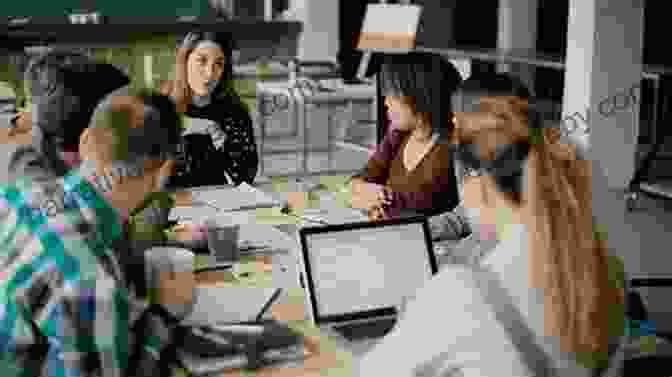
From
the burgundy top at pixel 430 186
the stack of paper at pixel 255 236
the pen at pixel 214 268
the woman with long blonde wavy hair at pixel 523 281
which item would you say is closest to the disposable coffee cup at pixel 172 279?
the woman with long blonde wavy hair at pixel 523 281

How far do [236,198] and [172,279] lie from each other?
1433 mm

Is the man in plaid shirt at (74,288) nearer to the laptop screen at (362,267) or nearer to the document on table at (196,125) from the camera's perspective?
the laptop screen at (362,267)

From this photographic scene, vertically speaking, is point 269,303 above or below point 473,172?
below

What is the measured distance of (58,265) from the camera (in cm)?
139

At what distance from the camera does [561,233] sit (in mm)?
1245

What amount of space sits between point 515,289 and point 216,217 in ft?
5.45

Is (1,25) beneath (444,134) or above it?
A: above

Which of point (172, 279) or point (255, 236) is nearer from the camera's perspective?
point (172, 279)

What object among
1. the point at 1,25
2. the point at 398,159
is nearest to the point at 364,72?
the point at 1,25

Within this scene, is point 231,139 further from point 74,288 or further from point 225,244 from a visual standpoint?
point 74,288

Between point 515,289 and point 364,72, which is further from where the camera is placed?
point 364,72

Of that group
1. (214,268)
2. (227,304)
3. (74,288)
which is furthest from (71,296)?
(214,268)

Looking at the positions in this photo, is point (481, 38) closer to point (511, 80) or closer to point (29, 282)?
point (511, 80)

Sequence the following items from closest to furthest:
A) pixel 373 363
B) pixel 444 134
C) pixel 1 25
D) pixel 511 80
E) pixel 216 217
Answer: pixel 373 363 < pixel 511 80 < pixel 216 217 < pixel 444 134 < pixel 1 25
